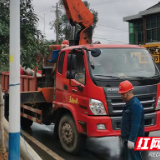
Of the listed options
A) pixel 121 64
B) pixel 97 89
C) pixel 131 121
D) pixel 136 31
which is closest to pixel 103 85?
pixel 97 89

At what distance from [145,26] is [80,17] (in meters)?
28.8

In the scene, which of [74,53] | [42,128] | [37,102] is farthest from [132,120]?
[42,128]

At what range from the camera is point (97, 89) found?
5902mm

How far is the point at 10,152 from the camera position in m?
4.46

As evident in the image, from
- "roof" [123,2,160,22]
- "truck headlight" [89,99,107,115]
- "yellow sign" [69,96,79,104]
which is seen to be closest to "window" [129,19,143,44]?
"roof" [123,2,160,22]

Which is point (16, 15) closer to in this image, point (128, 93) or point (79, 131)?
point (128, 93)

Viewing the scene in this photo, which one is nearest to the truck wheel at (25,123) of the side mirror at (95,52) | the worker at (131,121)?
the side mirror at (95,52)

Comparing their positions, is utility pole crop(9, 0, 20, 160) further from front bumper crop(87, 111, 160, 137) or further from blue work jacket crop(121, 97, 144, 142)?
front bumper crop(87, 111, 160, 137)

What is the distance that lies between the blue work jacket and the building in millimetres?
30676

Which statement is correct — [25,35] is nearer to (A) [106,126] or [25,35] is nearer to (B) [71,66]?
(B) [71,66]

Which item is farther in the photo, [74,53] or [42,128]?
[42,128]

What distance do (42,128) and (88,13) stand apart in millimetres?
3956

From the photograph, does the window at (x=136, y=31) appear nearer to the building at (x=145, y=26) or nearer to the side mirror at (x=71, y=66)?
the building at (x=145, y=26)

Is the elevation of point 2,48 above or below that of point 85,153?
above
